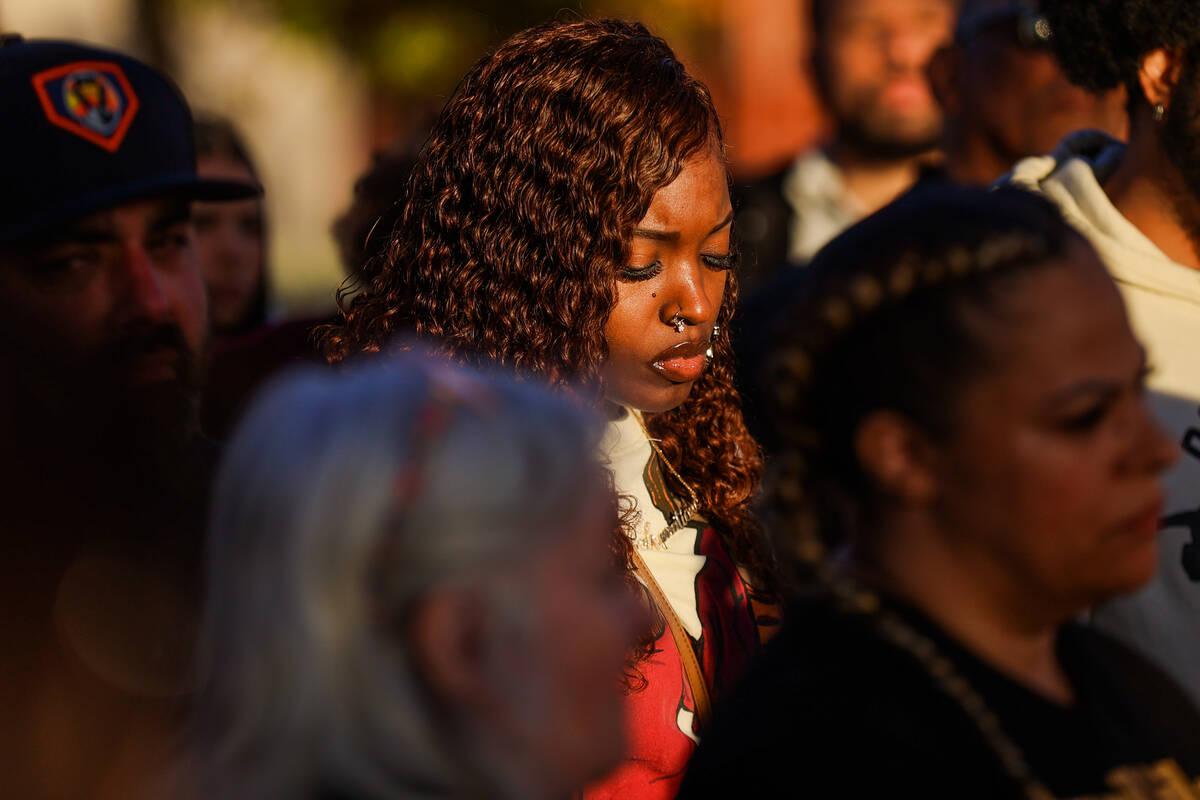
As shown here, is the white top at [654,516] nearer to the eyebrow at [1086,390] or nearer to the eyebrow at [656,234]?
the eyebrow at [656,234]

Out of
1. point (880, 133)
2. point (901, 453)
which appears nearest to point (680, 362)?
point (901, 453)

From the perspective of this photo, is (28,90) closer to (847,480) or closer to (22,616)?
(22,616)

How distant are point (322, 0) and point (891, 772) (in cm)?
1454

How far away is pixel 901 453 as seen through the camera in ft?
5.71

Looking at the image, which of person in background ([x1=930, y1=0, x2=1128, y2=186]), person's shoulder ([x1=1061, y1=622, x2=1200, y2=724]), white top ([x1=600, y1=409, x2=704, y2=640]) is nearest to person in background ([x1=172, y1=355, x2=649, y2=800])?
person's shoulder ([x1=1061, y1=622, x2=1200, y2=724])

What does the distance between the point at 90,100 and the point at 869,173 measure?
3835 millimetres

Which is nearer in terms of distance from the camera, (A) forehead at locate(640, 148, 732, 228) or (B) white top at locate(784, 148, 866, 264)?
(A) forehead at locate(640, 148, 732, 228)

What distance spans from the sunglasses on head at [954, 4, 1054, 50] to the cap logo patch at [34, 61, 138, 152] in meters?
2.79

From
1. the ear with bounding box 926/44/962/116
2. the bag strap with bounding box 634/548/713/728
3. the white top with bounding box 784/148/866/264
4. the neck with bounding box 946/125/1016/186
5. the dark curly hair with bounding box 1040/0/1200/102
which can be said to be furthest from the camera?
the white top with bounding box 784/148/866/264

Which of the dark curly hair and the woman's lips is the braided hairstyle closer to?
the woman's lips

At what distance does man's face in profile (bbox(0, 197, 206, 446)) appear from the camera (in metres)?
→ 1.83

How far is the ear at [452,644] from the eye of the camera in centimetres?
136

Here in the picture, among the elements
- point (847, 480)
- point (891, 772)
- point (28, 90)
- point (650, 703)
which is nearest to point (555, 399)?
point (847, 480)

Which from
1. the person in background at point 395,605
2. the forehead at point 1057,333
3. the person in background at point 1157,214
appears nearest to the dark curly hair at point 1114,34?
the person in background at point 1157,214
